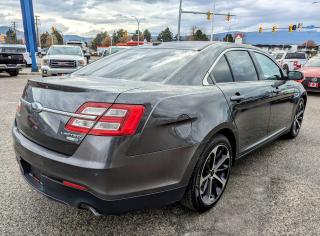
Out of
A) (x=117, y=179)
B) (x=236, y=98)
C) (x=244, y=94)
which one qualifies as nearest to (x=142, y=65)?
(x=236, y=98)

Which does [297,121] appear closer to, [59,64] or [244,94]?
[244,94]

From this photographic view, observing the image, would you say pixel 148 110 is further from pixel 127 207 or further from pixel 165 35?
pixel 165 35

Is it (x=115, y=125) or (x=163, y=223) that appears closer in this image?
(x=115, y=125)

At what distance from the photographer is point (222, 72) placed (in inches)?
122

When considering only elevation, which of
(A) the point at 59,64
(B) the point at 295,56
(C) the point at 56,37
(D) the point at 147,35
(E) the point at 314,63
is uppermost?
(E) the point at 314,63

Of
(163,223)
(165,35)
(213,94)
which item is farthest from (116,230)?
(165,35)

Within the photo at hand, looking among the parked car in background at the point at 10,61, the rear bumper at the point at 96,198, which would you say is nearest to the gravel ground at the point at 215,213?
the rear bumper at the point at 96,198

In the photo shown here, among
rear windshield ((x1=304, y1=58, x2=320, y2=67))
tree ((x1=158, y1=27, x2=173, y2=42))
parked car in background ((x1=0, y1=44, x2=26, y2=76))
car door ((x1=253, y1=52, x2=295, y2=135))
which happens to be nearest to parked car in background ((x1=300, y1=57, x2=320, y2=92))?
rear windshield ((x1=304, y1=58, x2=320, y2=67))

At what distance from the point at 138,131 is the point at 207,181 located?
108 cm

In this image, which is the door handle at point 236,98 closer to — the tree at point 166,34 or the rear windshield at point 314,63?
the rear windshield at point 314,63

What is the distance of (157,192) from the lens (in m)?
2.28

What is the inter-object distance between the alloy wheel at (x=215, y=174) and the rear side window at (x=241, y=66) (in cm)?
88

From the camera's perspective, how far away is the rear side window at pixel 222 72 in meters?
2.97

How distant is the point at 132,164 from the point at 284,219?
1589 millimetres
